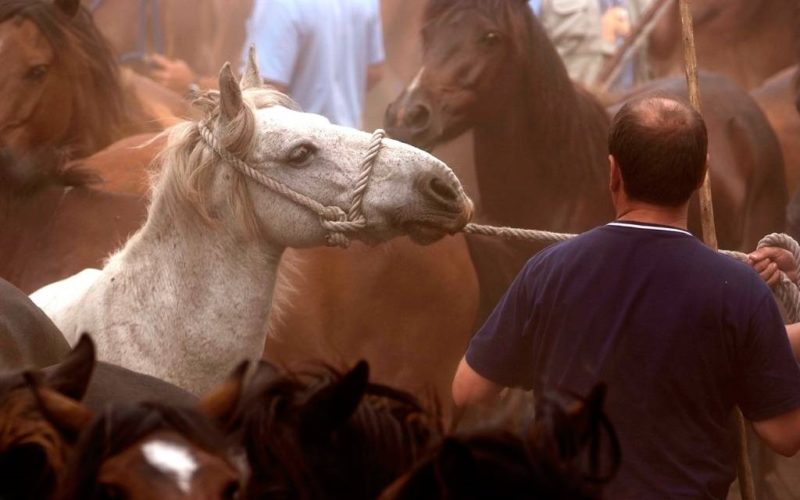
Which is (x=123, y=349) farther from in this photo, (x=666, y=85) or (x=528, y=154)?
(x=666, y=85)

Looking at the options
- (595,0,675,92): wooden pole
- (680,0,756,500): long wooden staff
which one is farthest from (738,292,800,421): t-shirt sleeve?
(595,0,675,92): wooden pole

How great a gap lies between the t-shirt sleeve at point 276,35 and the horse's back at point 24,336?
322cm

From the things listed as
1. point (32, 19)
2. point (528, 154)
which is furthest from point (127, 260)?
point (528, 154)

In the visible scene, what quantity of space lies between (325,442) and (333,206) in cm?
211

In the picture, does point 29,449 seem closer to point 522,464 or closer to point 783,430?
point 522,464

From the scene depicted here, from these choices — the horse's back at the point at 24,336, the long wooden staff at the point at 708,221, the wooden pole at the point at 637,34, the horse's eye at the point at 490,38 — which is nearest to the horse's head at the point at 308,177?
the horse's back at the point at 24,336

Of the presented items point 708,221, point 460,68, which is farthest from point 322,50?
point 708,221

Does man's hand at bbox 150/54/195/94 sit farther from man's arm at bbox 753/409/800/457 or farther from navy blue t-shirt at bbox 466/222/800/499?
man's arm at bbox 753/409/800/457

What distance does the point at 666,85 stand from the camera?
796cm

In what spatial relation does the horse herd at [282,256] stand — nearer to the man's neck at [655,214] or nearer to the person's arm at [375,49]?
the man's neck at [655,214]

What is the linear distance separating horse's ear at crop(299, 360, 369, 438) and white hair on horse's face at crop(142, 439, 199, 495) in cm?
24

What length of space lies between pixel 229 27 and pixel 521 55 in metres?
1.45

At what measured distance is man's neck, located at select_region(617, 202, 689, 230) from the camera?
334cm

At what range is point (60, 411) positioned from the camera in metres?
2.62
